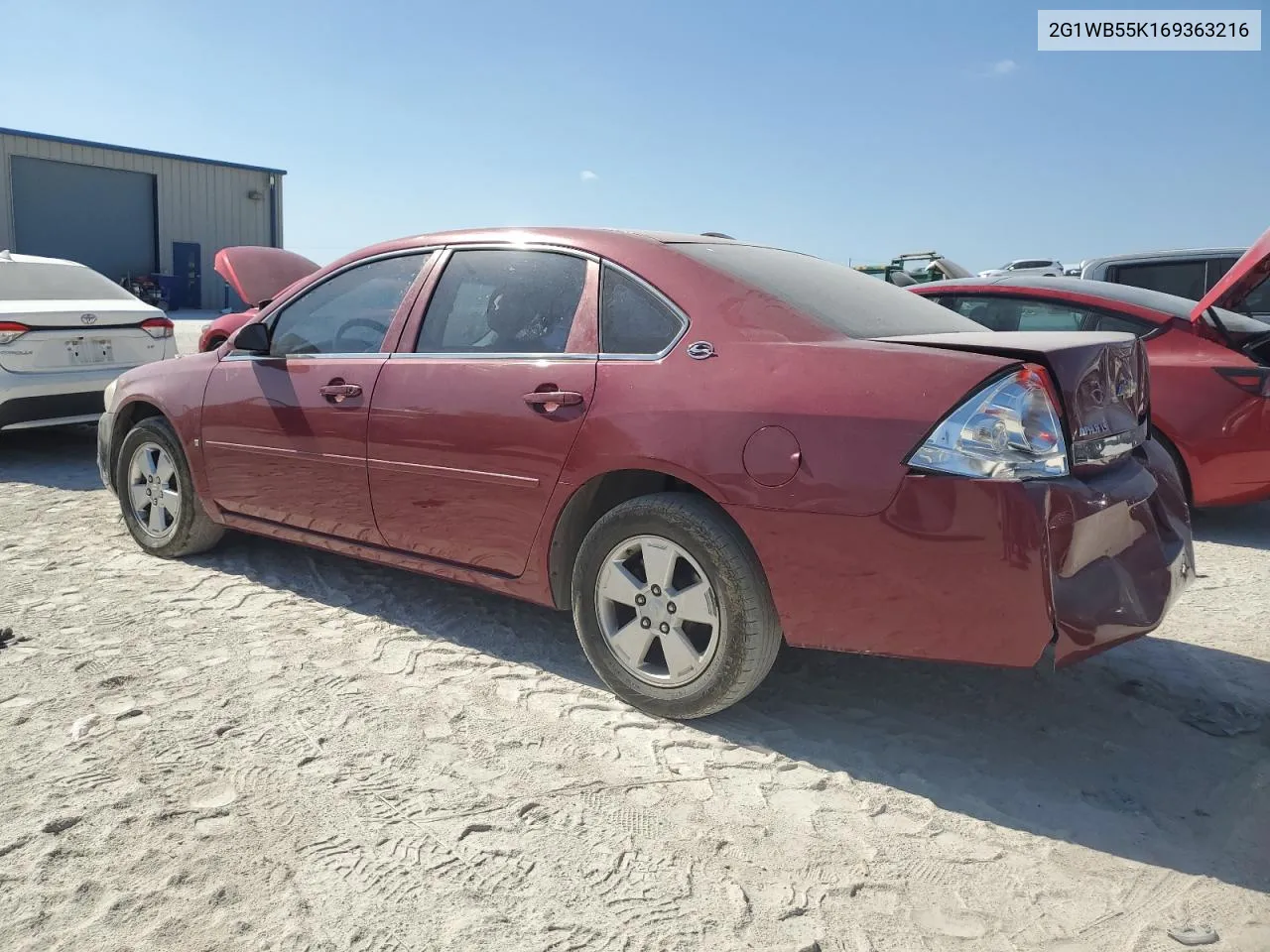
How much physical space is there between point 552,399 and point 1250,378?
394cm

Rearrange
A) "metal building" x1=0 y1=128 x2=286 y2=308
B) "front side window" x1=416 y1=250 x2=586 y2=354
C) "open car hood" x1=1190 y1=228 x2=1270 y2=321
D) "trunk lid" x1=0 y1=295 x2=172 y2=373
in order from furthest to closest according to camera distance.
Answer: "metal building" x1=0 y1=128 x2=286 y2=308, "trunk lid" x1=0 y1=295 x2=172 y2=373, "open car hood" x1=1190 y1=228 x2=1270 y2=321, "front side window" x1=416 y1=250 x2=586 y2=354

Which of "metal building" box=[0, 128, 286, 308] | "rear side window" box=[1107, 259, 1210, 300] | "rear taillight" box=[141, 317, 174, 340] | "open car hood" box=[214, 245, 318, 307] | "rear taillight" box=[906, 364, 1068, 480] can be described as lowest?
"rear taillight" box=[906, 364, 1068, 480]

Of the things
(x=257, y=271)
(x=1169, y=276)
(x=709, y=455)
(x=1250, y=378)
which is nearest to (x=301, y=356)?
(x=709, y=455)

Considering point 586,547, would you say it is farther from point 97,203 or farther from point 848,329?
point 97,203

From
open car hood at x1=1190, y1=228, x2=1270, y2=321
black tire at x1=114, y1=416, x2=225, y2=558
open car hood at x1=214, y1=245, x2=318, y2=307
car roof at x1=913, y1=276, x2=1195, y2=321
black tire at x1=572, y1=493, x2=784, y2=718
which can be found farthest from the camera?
open car hood at x1=214, y1=245, x2=318, y2=307

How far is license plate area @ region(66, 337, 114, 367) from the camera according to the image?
716 cm

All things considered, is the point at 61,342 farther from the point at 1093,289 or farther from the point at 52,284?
the point at 1093,289

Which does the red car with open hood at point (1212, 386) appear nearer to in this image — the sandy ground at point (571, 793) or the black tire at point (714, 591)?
the sandy ground at point (571, 793)

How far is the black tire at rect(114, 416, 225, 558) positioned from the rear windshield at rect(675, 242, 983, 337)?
273cm

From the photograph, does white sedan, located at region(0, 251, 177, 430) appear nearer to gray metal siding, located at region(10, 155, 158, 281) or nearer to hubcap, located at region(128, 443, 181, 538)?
hubcap, located at region(128, 443, 181, 538)

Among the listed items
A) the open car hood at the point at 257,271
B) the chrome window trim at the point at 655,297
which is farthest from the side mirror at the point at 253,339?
the open car hood at the point at 257,271

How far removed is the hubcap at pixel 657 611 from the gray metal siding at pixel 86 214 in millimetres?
27360

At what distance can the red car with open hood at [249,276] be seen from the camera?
29.5 ft

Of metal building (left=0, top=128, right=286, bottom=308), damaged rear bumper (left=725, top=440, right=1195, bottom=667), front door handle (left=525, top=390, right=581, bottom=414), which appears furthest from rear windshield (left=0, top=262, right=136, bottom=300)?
metal building (left=0, top=128, right=286, bottom=308)
